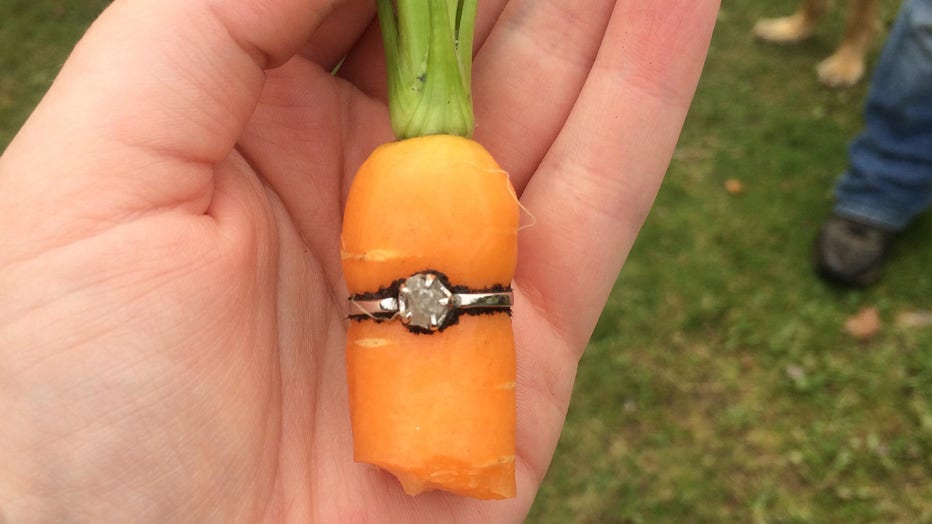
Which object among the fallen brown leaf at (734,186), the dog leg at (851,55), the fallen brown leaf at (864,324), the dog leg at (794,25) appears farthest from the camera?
the dog leg at (794,25)

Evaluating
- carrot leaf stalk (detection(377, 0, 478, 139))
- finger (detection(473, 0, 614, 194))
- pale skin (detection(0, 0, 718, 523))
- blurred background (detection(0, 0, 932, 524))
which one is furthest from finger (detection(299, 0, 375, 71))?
blurred background (detection(0, 0, 932, 524))

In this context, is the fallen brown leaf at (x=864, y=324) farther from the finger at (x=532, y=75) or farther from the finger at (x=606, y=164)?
the finger at (x=532, y=75)

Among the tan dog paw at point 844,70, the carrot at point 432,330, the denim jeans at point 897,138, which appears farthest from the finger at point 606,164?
the tan dog paw at point 844,70

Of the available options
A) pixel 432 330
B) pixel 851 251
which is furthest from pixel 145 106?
pixel 851 251

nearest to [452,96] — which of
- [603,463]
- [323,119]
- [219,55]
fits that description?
[323,119]

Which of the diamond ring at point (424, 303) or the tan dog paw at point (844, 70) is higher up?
the diamond ring at point (424, 303)

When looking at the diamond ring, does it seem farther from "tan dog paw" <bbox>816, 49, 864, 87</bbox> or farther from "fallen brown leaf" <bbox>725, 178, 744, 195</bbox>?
"tan dog paw" <bbox>816, 49, 864, 87</bbox>

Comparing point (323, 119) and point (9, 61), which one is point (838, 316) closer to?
point (323, 119)
